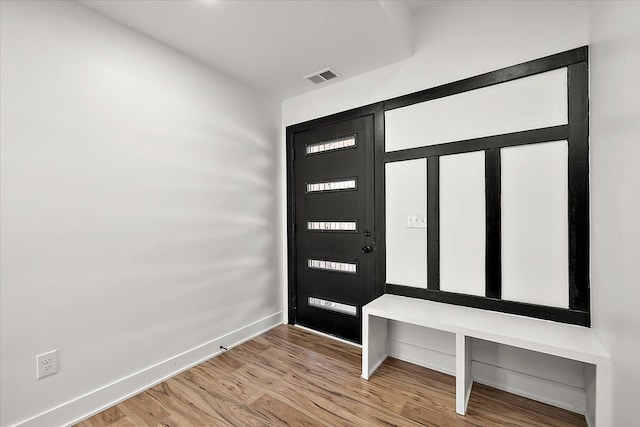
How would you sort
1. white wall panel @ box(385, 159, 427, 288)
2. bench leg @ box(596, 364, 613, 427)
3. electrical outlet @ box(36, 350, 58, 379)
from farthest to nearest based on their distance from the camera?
white wall panel @ box(385, 159, 427, 288) → electrical outlet @ box(36, 350, 58, 379) → bench leg @ box(596, 364, 613, 427)

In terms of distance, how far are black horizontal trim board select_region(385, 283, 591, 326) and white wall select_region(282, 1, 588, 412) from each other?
11.3 inches

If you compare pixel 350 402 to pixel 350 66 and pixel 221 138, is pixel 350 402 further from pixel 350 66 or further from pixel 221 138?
pixel 350 66

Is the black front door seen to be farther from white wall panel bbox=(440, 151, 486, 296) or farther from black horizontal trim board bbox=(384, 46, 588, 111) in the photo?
white wall panel bbox=(440, 151, 486, 296)

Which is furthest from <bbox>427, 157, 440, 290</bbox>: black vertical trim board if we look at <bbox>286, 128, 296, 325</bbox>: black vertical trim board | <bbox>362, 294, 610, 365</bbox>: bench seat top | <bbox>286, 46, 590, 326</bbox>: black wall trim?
<bbox>286, 128, 296, 325</bbox>: black vertical trim board

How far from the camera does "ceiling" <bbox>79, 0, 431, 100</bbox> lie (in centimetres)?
183

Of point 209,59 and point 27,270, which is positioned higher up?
point 209,59

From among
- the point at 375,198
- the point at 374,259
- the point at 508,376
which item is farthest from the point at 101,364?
the point at 508,376

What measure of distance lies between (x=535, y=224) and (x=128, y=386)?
3.00 metres

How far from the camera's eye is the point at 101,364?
186cm

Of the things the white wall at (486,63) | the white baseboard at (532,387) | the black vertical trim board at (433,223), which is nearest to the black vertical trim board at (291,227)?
the white wall at (486,63)

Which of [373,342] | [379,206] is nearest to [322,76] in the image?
[379,206]

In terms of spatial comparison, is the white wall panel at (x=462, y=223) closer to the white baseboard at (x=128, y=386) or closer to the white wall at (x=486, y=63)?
the white wall at (x=486, y=63)

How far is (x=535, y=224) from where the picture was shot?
6.14 ft

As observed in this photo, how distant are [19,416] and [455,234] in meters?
2.92
